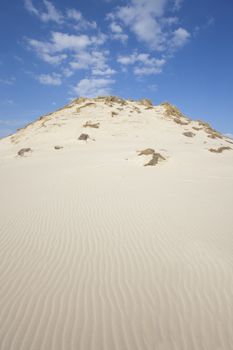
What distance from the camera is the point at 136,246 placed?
5.79m

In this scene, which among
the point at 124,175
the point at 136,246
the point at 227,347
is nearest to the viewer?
the point at 227,347

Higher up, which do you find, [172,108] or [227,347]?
[172,108]

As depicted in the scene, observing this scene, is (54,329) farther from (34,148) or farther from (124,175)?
Result: (34,148)

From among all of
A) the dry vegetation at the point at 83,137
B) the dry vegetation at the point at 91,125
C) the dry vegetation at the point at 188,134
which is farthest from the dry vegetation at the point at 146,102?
the dry vegetation at the point at 83,137

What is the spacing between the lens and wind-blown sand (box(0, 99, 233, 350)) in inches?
131

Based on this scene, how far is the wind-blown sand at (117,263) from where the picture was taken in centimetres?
332

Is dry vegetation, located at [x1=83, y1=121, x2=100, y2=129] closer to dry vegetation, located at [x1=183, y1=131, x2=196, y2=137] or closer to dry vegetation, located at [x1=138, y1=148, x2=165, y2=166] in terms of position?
dry vegetation, located at [x1=183, y1=131, x2=196, y2=137]

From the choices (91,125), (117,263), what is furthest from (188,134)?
(117,263)

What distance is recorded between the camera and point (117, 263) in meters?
4.98

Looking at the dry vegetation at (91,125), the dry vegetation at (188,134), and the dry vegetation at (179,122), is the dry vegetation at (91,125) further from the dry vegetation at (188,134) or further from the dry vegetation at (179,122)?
the dry vegetation at (179,122)

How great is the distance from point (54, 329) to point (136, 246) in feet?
9.16

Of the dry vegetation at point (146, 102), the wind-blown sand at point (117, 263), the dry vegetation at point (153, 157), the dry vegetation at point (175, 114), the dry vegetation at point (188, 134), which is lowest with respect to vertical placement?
the wind-blown sand at point (117, 263)

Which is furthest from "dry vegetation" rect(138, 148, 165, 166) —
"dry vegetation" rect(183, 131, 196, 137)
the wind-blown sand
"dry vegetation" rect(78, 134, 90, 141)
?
Answer: "dry vegetation" rect(183, 131, 196, 137)

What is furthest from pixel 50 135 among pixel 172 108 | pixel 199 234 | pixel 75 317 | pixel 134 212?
pixel 75 317
